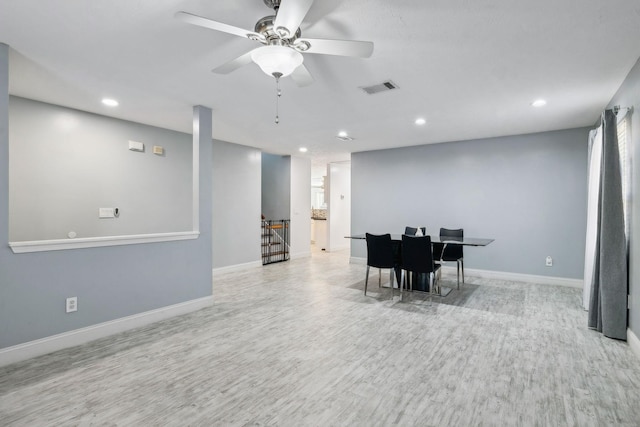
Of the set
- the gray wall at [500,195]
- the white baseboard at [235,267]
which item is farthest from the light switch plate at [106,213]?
the gray wall at [500,195]

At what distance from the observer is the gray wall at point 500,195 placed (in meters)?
5.02

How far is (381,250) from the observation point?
4.42 metres

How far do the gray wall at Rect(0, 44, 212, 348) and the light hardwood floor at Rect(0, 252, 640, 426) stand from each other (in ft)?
0.94

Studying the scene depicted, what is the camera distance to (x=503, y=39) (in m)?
2.35

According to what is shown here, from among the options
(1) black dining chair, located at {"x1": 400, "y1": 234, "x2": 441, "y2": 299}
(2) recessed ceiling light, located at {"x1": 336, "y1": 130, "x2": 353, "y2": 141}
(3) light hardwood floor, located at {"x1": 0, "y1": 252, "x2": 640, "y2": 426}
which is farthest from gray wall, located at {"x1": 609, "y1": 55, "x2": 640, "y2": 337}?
(2) recessed ceiling light, located at {"x1": 336, "y1": 130, "x2": 353, "y2": 141}

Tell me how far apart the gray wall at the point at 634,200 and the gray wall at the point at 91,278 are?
4424mm

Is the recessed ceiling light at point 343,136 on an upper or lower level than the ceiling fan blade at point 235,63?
upper

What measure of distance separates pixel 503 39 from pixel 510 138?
368cm

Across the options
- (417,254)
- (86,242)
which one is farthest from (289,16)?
(417,254)

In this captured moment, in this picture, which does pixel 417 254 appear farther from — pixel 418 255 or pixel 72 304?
pixel 72 304

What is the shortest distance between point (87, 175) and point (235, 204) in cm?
252

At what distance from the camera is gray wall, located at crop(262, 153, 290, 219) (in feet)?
25.4

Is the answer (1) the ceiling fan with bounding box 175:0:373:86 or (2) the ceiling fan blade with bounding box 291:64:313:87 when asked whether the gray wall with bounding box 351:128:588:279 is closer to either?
(2) the ceiling fan blade with bounding box 291:64:313:87

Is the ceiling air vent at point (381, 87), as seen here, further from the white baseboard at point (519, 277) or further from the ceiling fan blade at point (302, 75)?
the white baseboard at point (519, 277)
